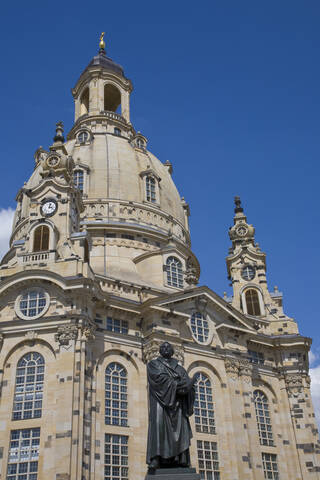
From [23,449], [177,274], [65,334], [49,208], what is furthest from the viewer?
[177,274]

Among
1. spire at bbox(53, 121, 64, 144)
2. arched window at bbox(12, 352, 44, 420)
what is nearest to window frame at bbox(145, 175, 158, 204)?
spire at bbox(53, 121, 64, 144)

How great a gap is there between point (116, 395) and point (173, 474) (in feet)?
76.4

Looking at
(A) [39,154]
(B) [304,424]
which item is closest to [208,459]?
(B) [304,424]

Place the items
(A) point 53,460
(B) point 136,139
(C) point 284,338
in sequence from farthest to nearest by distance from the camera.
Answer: (B) point 136,139 < (C) point 284,338 < (A) point 53,460

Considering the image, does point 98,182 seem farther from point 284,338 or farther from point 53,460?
point 53,460

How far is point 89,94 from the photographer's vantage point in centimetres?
6712

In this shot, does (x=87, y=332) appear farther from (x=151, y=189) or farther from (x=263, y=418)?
(x=151, y=189)

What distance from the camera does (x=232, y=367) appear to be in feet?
138

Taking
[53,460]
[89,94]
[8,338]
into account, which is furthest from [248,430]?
[89,94]

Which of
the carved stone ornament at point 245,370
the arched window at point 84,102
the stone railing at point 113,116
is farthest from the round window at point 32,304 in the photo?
the arched window at point 84,102

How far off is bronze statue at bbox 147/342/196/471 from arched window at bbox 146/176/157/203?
39.7m

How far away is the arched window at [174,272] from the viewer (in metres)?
46.7

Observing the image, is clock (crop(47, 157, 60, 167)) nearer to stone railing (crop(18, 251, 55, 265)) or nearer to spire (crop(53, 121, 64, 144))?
spire (crop(53, 121, 64, 144))

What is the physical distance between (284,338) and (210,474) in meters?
Answer: 14.0
